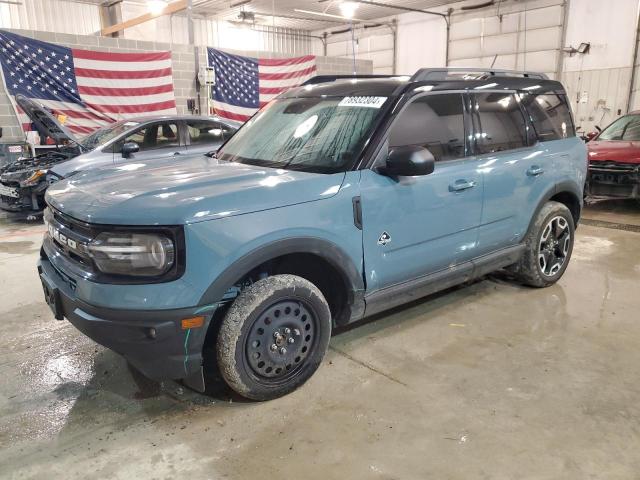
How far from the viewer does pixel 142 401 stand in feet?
9.20

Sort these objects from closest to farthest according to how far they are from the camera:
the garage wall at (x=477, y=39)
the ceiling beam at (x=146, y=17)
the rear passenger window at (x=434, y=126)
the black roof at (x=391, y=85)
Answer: the rear passenger window at (x=434, y=126) < the black roof at (x=391, y=85) < the ceiling beam at (x=146, y=17) < the garage wall at (x=477, y=39)

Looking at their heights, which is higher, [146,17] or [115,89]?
[146,17]

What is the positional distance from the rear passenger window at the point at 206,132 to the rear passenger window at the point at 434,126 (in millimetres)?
4836

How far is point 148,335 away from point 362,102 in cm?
192

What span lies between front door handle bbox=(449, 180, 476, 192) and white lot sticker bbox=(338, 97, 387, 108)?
716 millimetres

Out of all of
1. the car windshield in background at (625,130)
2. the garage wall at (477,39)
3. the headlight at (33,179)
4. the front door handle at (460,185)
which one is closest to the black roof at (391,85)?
the front door handle at (460,185)

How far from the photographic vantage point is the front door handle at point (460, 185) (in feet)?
11.0

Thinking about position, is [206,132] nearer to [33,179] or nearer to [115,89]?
[33,179]

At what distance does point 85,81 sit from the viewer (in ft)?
34.5

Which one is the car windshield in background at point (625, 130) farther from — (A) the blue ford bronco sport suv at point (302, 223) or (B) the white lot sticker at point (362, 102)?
(B) the white lot sticker at point (362, 102)

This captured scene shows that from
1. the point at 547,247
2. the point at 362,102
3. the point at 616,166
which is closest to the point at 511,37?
the point at 616,166

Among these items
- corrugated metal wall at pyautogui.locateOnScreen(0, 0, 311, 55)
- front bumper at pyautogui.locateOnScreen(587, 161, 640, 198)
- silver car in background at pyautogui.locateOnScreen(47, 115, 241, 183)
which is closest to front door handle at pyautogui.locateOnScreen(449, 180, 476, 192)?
silver car in background at pyautogui.locateOnScreen(47, 115, 241, 183)

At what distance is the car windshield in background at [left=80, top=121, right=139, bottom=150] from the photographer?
7.44m

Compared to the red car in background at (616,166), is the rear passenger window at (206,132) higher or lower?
higher
